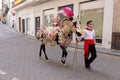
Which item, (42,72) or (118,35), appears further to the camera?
(118,35)

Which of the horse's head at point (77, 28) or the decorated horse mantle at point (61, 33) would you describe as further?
the decorated horse mantle at point (61, 33)

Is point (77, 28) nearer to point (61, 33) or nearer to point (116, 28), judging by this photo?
point (61, 33)

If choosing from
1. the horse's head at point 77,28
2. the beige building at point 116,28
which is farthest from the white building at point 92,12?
the horse's head at point 77,28

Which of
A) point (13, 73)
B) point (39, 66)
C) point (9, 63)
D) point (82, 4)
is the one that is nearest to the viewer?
point (13, 73)

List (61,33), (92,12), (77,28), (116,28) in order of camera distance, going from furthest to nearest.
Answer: (92,12), (116,28), (61,33), (77,28)

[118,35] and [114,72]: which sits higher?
[118,35]

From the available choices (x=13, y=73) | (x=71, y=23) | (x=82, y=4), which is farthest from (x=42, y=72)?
(x=82, y=4)

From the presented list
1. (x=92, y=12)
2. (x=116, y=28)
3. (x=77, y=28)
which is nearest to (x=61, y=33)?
(x=77, y=28)

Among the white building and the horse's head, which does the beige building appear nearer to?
the white building

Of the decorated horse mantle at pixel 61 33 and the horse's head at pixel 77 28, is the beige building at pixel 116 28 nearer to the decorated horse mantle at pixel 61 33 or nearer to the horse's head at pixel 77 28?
the decorated horse mantle at pixel 61 33

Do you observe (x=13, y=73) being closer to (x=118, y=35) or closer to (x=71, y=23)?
(x=71, y=23)

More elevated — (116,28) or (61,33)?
(116,28)

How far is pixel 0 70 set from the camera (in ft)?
23.9

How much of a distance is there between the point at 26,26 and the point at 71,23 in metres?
24.2
